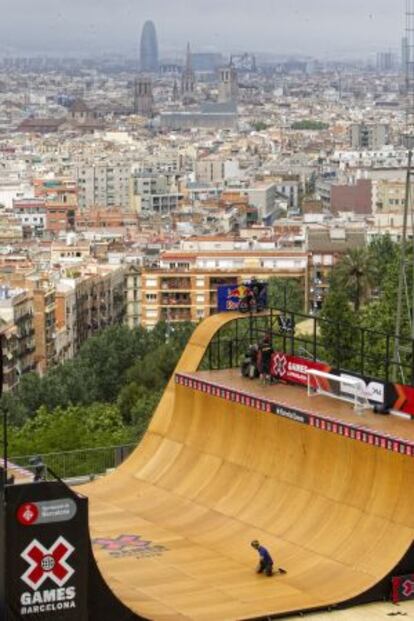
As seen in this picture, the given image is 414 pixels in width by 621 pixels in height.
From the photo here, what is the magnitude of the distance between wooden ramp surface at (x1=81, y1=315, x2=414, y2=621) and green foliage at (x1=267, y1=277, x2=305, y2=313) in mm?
44025

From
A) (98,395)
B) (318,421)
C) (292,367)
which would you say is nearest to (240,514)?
(318,421)

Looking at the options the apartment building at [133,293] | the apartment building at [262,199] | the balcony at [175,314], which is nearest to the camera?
the balcony at [175,314]

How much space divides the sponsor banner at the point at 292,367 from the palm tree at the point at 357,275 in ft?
147

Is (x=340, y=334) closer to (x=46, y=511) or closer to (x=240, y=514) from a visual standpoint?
(x=240, y=514)

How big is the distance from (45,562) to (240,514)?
575cm

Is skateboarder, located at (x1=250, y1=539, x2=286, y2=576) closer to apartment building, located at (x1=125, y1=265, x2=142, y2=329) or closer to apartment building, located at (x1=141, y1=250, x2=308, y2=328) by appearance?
apartment building, located at (x1=141, y1=250, x2=308, y2=328)

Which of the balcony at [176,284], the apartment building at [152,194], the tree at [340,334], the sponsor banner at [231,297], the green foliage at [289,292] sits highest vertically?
the sponsor banner at [231,297]

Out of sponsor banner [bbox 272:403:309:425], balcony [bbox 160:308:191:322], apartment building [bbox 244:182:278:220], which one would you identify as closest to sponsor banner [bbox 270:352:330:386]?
sponsor banner [bbox 272:403:309:425]

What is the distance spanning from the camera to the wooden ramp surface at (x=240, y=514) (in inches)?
758

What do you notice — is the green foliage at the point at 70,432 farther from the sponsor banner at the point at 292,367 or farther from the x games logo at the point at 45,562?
the x games logo at the point at 45,562

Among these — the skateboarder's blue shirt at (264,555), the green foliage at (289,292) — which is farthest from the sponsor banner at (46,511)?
the green foliage at (289,292)

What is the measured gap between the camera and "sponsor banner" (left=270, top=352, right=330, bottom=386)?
23433mm

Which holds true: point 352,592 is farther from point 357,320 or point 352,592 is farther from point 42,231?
point 42,231

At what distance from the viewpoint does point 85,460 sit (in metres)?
28.4
